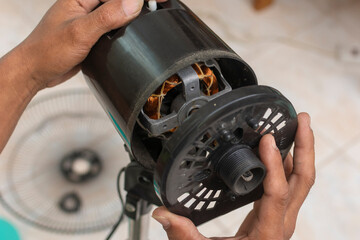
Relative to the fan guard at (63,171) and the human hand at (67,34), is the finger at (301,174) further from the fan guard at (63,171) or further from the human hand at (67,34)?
the fan guard at (63,171)

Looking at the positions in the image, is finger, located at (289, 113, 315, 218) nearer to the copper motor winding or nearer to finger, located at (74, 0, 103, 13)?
the copper motor winding

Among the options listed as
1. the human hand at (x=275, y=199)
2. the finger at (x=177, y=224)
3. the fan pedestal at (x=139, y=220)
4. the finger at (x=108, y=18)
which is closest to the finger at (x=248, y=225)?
the human hand at (x=275, y=199)

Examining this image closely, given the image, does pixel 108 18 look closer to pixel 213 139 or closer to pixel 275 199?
pixel 213 139

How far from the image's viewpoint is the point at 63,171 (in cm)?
135

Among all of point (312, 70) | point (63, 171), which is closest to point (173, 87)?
point (63, 171)

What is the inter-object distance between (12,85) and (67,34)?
19 cm

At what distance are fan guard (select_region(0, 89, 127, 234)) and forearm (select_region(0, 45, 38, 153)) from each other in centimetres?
46

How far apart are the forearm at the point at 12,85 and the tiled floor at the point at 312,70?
0.58m

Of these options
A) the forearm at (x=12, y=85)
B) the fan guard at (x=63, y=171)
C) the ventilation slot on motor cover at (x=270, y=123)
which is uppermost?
the forearm at (x=12, y=85)

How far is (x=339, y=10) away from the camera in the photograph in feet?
6.64

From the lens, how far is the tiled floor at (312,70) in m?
1.43

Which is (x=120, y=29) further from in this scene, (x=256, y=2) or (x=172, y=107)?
(x=256, y=2)

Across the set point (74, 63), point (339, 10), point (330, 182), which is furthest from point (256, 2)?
point (74, 63)

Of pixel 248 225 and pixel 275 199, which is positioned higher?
pixel 275 199
